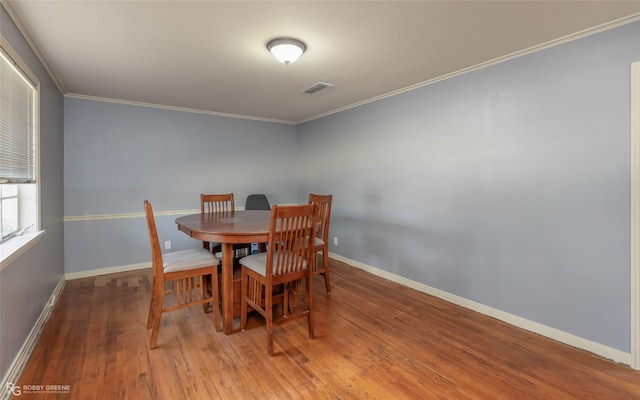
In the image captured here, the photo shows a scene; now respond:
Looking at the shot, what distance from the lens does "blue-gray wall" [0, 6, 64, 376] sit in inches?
68.4

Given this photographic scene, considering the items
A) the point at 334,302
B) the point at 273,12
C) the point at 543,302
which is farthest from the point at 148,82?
the point at 543,302

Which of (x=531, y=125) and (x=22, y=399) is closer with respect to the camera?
(x=22, y=399)

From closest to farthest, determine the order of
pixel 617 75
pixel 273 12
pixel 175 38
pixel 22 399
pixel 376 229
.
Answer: pixel 22 399
pixel 273 12
pixel 617 75
pixel 175 38
pixel 376 229

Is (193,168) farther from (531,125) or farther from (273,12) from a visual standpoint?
(531,125)

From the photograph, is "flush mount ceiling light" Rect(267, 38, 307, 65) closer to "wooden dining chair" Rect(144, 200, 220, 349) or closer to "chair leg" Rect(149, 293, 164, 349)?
"wooden dining chair" Rect(144, 200, 220, 349)

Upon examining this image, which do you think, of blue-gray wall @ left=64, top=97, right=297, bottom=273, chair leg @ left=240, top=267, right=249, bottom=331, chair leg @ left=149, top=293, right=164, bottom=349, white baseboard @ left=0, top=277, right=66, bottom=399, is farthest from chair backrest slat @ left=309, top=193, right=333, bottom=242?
white baseboard @ left=0, top=277, right=66, bottom=399

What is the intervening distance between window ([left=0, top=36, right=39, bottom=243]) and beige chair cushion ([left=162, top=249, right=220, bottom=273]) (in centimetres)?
99

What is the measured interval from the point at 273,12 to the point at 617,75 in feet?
7.50

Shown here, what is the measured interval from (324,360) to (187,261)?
1.24 m

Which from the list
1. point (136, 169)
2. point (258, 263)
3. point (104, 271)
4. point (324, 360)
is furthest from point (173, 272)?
point (136, 169)

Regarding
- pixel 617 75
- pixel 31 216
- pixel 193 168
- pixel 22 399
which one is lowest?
pixel 22 399

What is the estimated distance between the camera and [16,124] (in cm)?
200

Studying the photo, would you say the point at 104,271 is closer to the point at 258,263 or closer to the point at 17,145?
the point at 17,145

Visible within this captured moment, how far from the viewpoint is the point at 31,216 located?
235cm
